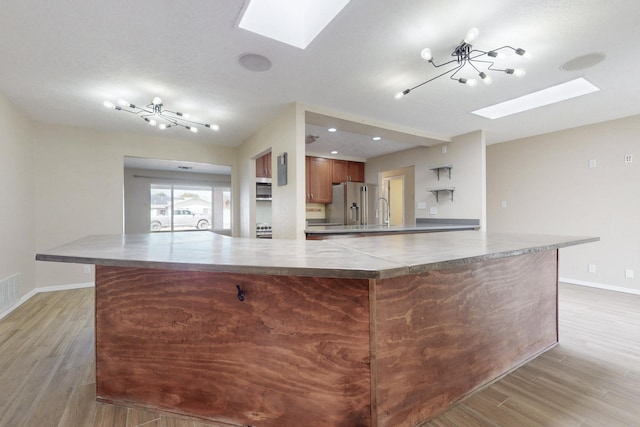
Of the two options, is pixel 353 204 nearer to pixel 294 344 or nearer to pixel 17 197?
pixel 294 344

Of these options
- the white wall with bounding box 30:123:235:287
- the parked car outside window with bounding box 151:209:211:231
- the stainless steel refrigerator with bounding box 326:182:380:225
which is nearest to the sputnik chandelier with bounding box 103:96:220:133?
the white wall with bounding box 30:123:235:287

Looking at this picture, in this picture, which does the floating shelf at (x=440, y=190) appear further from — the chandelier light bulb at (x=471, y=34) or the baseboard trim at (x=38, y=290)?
the baseboard trim at (x=38, y=290)

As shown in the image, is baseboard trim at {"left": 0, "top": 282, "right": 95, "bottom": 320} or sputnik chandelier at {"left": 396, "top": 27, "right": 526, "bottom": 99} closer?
sputnik chandelier at {"left": 396, "top": 27, "right": 526, "bottom": 99}

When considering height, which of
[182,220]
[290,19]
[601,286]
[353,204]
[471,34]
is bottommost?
[601,286]

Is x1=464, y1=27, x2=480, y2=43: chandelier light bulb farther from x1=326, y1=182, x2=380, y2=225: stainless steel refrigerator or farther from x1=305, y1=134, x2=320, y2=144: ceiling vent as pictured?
x1=326, y1=182, x2=380, y2=225: stainless steel refrigerator

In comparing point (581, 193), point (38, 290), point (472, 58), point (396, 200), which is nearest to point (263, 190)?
point (38, 290)

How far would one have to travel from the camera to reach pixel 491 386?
1.62m

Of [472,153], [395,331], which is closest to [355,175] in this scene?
[472,153]

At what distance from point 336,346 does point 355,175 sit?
5565 millimetres

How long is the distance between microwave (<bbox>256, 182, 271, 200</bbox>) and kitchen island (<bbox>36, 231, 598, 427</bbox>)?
3287mm

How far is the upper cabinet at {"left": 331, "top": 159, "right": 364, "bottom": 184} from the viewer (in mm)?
6160

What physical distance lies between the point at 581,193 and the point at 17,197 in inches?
290

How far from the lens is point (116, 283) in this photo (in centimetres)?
142

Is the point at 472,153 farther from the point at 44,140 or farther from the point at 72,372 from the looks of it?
the point at 44,140
